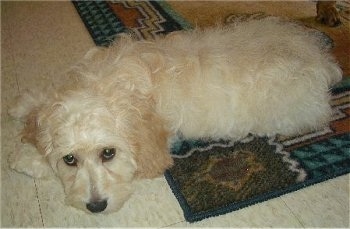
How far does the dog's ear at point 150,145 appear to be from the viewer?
2277mm

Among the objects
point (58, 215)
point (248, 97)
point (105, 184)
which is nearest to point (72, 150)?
point (105, 184)

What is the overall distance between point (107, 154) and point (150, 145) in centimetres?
29

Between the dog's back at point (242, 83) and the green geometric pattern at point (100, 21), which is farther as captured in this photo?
the green geometric pattern at point (100, 21)

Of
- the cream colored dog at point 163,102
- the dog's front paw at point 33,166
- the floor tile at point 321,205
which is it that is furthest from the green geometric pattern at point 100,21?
the floor tile at point 321,205

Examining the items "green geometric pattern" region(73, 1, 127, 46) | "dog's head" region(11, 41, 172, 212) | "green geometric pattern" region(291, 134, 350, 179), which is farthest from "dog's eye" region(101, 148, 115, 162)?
"green geometric pattern" region(73, 1, 127, 46)

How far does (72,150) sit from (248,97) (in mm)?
1175

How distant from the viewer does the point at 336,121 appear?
2.93 m

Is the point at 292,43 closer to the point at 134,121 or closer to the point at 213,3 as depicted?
the point at 134,121

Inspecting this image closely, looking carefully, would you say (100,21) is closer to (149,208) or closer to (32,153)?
(32,153)

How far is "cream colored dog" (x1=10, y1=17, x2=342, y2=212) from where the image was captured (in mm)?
2146

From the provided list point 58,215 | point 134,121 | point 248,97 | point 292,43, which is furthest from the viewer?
point 292,43

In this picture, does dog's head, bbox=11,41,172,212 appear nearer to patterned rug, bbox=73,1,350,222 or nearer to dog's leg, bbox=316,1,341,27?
patterned rug, bbox=73,1,350,222

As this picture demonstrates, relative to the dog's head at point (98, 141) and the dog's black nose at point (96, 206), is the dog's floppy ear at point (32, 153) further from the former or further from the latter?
the dog's black nose at point (96, 206)

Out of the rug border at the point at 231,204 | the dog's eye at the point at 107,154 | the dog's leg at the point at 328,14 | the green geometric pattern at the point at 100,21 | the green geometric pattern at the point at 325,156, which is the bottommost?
the green geometric pattern at the point at 100,21
